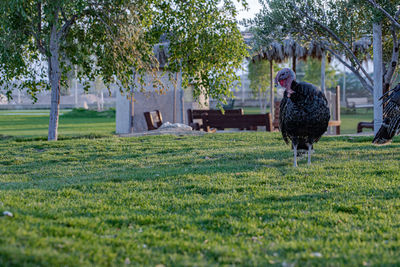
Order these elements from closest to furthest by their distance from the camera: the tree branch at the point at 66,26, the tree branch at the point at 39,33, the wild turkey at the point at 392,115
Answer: the wild turkey at the point at 392,115, the tree branch at the point at 39,33, the tree branch at the point at 66,26

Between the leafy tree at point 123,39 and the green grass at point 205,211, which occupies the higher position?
the leafy tree at point 123,39

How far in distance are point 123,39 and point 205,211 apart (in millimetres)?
8031

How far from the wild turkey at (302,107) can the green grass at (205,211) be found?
27.7 inches

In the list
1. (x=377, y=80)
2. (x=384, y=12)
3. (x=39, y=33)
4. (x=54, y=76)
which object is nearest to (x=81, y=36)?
(x=39, y=33)

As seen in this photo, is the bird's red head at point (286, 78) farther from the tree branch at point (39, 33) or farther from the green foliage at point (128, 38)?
the tree branch at point (39, 33)

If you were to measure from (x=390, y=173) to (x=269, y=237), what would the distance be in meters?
4.00

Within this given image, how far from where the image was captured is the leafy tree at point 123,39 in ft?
38.1

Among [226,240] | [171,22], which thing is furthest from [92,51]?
[226,240]

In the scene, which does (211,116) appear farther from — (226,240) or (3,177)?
(226,240)

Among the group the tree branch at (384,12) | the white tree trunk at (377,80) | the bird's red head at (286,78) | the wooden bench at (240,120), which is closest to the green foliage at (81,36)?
the wooden bench at (240,120)

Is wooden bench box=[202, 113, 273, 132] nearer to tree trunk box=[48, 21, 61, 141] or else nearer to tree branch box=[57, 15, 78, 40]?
tree trunk box=[48, 21, 61, 141]

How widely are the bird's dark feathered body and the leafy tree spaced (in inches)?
204

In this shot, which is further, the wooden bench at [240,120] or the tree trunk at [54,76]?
the wooden bench at [240,120]

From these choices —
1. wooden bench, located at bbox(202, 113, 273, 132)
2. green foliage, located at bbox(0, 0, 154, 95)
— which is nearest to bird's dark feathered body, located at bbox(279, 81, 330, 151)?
green foliage, located at bbox(0, 0, 154, 95)
